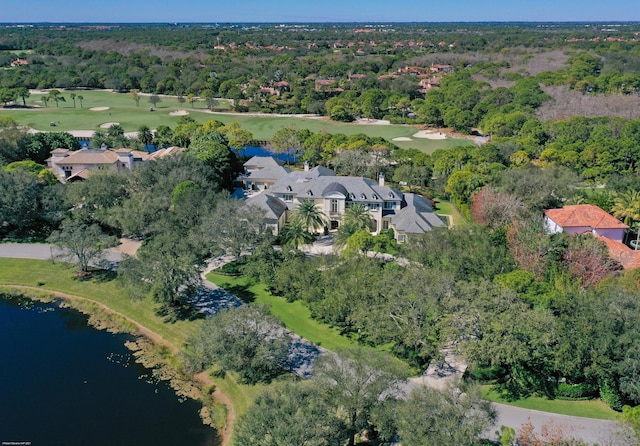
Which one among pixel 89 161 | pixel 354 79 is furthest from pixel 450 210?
pixel 354 79

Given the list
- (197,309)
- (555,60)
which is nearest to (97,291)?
(197,309)

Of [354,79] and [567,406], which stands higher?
[354,79]

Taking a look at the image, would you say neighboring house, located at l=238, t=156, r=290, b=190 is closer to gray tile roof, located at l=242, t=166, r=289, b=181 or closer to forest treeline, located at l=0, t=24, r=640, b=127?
gray tile roof, located at l=242, t=166, r=289, b=181

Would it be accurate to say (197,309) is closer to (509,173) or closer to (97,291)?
(97,291)

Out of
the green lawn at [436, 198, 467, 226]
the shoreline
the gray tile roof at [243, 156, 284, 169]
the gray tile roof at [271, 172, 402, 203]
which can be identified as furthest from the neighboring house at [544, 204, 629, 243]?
the gray tile roof at [243, 156, 284, 169]

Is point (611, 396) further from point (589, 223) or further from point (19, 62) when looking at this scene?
point (19, 62)
